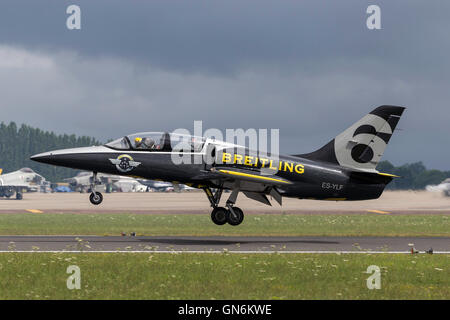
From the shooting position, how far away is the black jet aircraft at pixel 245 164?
27156 mm

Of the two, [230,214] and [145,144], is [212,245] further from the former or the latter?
[145,144]

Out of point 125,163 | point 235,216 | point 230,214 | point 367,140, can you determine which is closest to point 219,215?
point 230,214

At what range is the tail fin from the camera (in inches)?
1141

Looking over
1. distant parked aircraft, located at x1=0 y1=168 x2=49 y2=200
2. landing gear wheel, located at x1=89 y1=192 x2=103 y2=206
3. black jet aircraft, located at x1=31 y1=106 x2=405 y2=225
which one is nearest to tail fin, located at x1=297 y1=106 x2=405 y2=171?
black jet aircraft, located at x1=31 y1=106 x2=405 y2=225

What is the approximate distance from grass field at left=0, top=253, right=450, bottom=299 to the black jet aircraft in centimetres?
717

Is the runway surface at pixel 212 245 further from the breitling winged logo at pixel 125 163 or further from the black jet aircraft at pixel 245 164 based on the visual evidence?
the breitling winged logo at pixel 125 163

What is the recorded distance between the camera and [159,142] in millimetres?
27297

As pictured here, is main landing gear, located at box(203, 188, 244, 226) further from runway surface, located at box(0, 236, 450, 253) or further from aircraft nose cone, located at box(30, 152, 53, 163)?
aircraft nose cone, located at box(30, 152, 53, 163)

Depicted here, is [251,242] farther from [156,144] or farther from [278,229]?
[278,229]

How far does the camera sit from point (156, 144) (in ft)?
89.7

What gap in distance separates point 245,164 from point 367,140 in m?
5.93
